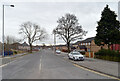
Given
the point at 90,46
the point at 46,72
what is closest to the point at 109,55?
the point at 46,72

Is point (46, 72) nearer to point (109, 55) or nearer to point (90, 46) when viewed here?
point (109, 55)

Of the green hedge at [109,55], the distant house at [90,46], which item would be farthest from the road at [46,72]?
the distant house at [90,46]

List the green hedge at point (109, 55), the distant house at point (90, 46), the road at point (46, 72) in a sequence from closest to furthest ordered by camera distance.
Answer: the road at point (46, 72), the green hedge at point (109, 55), the distant house at point (90, 46)

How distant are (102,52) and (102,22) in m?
6.10

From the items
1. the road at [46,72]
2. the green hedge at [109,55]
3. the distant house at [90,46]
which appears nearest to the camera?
the road at [46,72]

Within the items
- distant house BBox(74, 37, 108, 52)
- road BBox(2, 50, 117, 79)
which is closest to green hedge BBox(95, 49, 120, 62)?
road BBox(2, 50, 117, 79)

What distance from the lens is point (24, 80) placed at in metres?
7.55

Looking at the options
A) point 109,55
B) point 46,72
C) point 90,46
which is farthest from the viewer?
point 90,46

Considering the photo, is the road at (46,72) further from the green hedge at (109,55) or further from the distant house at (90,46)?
the distant house at (90,46)

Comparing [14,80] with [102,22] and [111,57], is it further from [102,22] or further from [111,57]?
Answer: [102,22]

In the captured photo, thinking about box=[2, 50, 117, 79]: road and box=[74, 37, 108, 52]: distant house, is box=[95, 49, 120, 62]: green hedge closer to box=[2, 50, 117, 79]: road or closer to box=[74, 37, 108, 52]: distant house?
box=[2, 50, 117, 79]: road

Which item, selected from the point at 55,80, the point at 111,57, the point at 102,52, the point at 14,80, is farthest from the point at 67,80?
the point at 102,52

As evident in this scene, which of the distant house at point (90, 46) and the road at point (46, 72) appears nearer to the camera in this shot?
the road at point (46, 72)

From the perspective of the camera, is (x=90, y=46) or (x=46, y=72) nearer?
(x=46, y=72)
